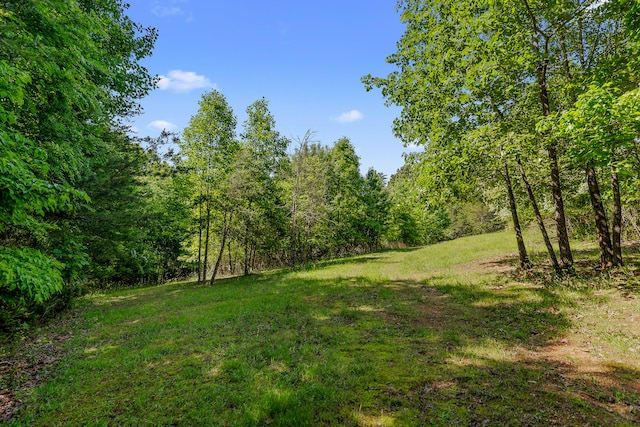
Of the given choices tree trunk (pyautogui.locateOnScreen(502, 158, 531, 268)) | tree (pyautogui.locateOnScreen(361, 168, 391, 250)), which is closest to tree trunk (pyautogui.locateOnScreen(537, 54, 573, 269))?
tree trunk (pyautogui.locateOnScreen(502, 158, 531, 268))

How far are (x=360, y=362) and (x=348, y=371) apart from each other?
0.52 m

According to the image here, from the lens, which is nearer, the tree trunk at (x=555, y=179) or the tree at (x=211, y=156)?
the tree trunk at (x=555, y=179)

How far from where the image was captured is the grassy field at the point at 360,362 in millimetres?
4812

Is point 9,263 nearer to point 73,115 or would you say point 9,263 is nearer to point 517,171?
point 73,115

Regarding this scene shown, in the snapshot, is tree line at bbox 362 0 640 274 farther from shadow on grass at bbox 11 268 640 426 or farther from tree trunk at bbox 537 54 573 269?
shadow on grass at bbox 11 268 640 426

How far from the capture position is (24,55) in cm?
517

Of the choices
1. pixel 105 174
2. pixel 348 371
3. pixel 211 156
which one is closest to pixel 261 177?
pixel 211 156

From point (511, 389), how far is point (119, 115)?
19.4 metres

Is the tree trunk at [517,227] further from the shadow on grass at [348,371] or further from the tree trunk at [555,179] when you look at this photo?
the shadow on grass at [348,371]

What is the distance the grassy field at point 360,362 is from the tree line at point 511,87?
4485 millimetres

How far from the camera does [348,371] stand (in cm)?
609

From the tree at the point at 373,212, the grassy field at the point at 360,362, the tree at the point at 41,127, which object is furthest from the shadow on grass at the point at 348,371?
the tree at the point at 373,212

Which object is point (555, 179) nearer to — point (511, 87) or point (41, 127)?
point (511, 87)

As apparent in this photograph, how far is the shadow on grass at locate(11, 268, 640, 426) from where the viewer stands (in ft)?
15.5
